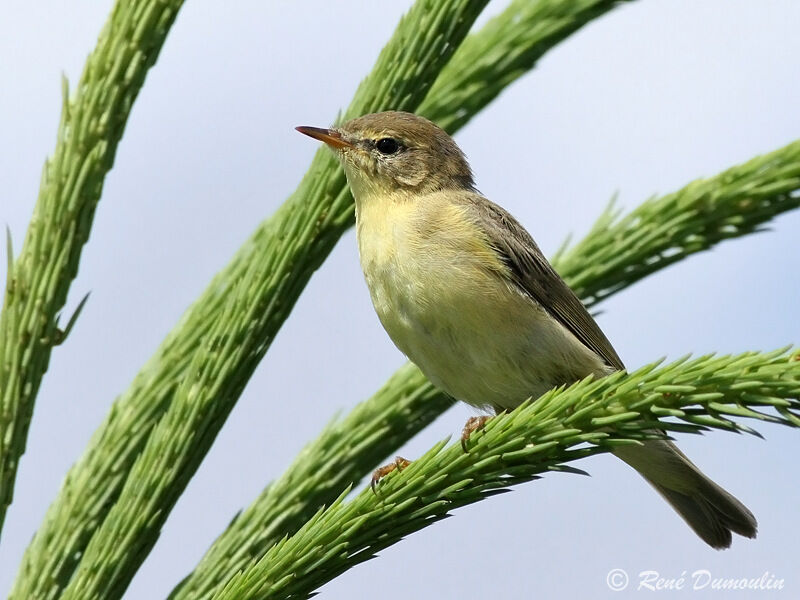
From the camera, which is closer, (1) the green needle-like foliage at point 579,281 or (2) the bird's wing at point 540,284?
(1) the green needle-like foliage at point 579,281

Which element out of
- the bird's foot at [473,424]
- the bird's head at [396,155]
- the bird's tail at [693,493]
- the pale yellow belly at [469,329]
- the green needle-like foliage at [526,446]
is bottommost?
the bird's tail at [693,493]

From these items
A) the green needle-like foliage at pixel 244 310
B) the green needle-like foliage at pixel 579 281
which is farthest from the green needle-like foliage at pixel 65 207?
the green needle-like foliage at pixel 579 281

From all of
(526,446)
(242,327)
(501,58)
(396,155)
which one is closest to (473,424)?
(526,446)

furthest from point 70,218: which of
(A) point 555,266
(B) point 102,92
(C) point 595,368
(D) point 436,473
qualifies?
(C) point 595,368

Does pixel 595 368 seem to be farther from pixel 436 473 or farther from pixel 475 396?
pixel 436 473

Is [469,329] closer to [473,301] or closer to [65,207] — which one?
[473,301]

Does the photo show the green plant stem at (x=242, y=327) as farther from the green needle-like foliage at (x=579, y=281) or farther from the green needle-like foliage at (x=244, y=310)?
the green needle-like foliage at (x=579, y=281)
